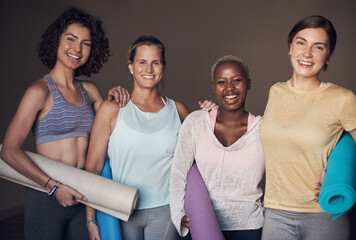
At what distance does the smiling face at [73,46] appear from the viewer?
7.02 ft

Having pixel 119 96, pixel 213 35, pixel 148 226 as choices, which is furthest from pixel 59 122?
pixel 213 35

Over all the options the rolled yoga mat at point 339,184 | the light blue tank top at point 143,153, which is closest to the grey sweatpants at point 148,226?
the light blue tank top at point 143,153

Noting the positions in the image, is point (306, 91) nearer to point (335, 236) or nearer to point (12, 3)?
point (335, 236)

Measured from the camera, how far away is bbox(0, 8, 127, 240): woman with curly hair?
6.38ft

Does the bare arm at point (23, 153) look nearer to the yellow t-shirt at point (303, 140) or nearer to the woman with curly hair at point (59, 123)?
the woman with curly hair at point (59, 123)

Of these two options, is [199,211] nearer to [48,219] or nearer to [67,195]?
[67,195]

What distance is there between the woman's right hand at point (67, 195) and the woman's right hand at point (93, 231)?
152mm

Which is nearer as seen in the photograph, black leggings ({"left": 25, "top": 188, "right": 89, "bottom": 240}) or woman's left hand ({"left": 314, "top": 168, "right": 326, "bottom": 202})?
woman's left hand ({"left": 314, "top": 168, "right": 326, "bottom": 202})

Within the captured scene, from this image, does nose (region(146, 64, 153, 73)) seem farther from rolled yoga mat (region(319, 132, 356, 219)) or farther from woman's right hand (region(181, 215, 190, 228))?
rolled yoga mat (region(319, 132, 356, 219))

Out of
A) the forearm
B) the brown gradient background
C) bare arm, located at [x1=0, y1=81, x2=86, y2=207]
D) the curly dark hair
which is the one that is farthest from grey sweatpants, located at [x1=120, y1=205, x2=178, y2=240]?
the brown gradient background

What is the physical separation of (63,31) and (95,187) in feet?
2.98

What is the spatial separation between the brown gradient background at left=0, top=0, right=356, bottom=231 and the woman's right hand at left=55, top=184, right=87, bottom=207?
13.5ft

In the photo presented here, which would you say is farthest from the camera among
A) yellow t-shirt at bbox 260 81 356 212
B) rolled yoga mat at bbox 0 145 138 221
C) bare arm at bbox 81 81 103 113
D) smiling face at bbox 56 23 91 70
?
bare arm at bbox 81 81 103 113

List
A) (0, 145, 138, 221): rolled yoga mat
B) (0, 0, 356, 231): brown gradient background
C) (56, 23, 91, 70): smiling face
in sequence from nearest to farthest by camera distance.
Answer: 1. (0, 145, 138, 221): rolled yoga mat
2. (56, 23, 91, 70): smiling face
3. (0, 0, 356, 231): brown gradient background
